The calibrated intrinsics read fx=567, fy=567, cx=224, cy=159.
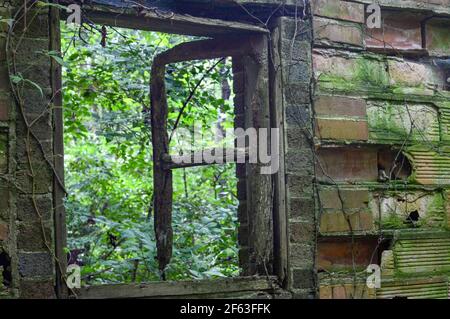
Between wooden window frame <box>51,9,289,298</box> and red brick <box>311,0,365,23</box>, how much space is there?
31cm

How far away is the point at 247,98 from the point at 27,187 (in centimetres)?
133

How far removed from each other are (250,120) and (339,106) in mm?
485

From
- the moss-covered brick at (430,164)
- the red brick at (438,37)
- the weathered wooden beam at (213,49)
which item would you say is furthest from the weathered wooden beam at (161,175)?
the red brick at (438,37)

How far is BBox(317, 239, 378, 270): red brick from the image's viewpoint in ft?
9.53

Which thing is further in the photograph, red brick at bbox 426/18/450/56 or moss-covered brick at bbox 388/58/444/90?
red brick at bbox 426/18/450/56

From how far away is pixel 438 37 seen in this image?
3.31 meters

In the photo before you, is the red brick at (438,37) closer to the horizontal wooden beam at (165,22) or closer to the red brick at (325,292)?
the horizontal wooden beam at (165,22)

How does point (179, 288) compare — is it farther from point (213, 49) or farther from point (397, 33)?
point (397, 33)

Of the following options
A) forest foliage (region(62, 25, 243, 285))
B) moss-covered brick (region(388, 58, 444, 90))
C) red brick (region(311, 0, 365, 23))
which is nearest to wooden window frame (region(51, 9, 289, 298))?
red brick (region(311, 0, 365, 23))

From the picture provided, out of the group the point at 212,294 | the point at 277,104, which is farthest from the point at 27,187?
the point at 277,104

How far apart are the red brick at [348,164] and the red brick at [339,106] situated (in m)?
0.19

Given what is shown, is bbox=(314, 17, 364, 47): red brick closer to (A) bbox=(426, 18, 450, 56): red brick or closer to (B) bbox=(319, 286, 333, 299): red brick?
(A) bbox=(426, 18, 450, 56): red brick

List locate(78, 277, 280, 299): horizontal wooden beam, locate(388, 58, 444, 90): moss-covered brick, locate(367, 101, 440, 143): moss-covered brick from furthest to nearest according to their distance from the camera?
locate(388, 58, 444, 90): moss-covered brick → locate(367, 101, 440, 143): moss-covered brick → locate(78, 277, 280, 299): horizontal wooden beam

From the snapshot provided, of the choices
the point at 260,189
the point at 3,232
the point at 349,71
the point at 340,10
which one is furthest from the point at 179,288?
the point at 340,10
